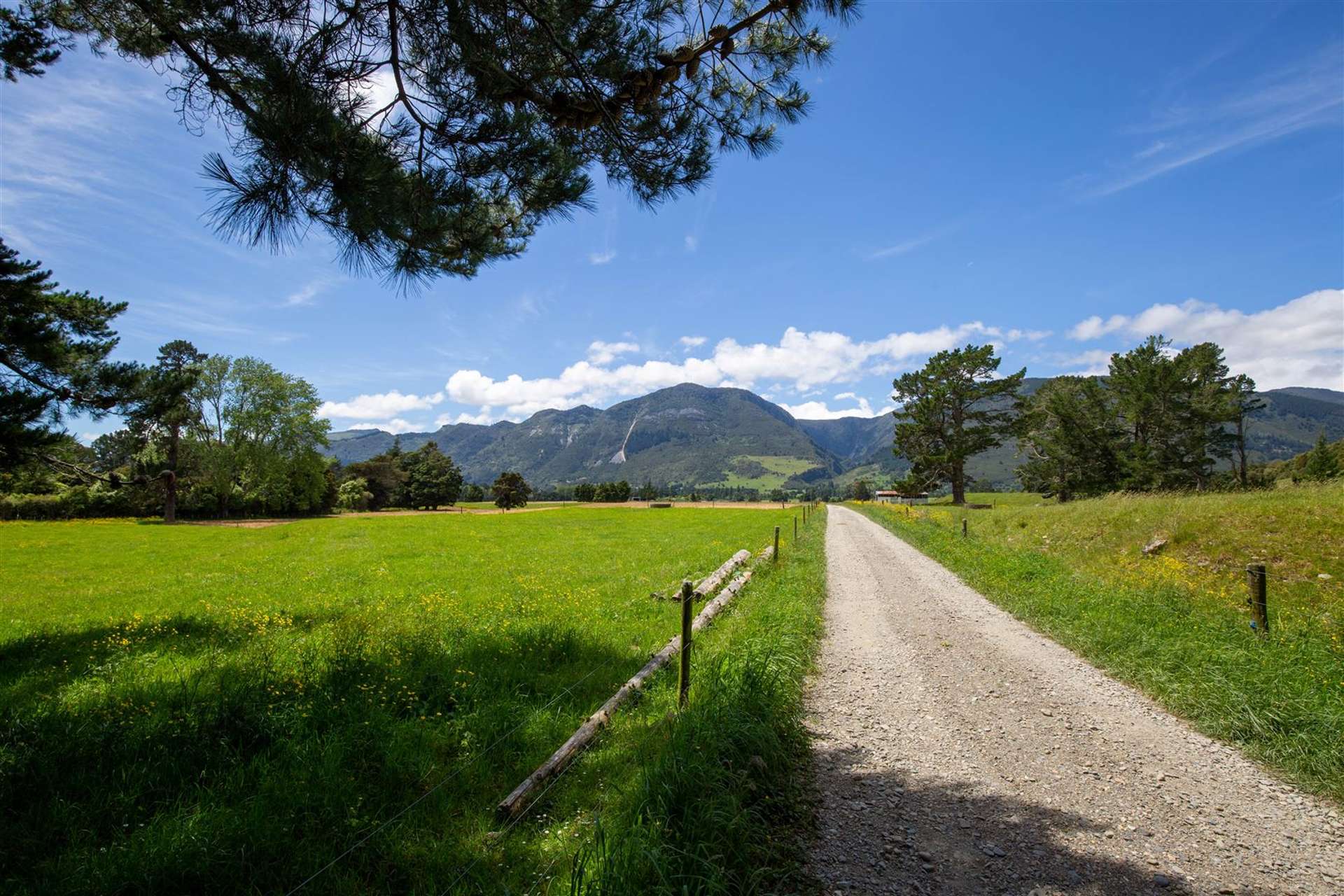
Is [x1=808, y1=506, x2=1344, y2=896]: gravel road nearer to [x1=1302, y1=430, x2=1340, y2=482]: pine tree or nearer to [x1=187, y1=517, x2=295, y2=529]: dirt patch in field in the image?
[x1=187, y1=517, x2=295, y2=529]: dirt patch in field

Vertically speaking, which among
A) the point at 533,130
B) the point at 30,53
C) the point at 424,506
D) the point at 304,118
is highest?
the point at 30,53

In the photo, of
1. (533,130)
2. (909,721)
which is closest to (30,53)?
(533,130)

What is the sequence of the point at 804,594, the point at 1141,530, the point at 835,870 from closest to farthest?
1. the point at 835,870
2. the point at 804,594
3. the point at 1141,530

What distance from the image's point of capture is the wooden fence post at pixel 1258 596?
26.0ft

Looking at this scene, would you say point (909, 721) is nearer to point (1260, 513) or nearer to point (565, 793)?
point (565, 793)

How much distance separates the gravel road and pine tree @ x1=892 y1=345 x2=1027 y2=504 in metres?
48.1

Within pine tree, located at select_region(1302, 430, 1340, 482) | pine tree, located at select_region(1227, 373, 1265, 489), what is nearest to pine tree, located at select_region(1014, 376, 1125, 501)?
pine tree, located at select_region(1227, 373, 1265, 489)

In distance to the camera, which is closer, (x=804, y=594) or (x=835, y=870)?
(x=835, y=870)

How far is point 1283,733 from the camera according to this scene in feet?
17.6

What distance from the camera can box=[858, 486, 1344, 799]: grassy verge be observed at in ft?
18.3

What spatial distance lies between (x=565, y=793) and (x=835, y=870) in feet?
7.28

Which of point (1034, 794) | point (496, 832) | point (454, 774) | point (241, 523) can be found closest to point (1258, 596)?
point (1034, 794)

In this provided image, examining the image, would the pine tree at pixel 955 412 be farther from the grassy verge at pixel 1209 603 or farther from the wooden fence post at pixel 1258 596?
the wooden fence post at pixel 1258 596

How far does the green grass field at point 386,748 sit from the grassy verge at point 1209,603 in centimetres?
471
